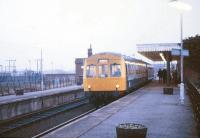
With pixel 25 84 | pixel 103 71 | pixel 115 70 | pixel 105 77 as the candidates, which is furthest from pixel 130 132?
pixel 25 84

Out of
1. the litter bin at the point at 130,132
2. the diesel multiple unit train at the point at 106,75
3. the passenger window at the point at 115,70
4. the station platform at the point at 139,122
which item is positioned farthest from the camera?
the passenger window at the point at 115,70

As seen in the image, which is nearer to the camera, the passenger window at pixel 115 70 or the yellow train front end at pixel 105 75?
the yellow train front end at pixel 105 75

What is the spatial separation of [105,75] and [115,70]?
705 millimetres

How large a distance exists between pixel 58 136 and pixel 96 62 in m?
12.1

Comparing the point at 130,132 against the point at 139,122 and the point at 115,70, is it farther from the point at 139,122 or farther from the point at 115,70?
the point at 115,70

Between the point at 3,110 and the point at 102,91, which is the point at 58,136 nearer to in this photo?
the point at 3,110

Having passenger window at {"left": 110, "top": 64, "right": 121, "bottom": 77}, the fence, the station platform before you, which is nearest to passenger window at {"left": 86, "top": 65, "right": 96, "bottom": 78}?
passenger window at {"left": 110, "top": 64, "right": 121, "bottom": 77}

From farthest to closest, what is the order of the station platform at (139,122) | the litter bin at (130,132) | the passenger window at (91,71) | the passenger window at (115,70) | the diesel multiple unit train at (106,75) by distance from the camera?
the passenger window at (91,71) → the passenger window at (115,70) → the diesel multiple unit train at (106,75) → the station platform at (139,122) → the litter bin at (130,132)

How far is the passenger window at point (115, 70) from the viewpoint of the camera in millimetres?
21062

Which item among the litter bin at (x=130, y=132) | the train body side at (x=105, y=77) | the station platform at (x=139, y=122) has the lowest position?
the station platform at (x=139, y=122)

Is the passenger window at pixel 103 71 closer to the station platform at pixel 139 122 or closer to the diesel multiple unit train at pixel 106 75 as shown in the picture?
the diesel multiple unit train at pixel 106 75

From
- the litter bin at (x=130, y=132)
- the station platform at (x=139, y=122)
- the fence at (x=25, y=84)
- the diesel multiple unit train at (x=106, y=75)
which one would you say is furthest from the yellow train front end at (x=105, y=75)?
the litter bin at (x=130, y=132)

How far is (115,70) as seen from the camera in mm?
21172

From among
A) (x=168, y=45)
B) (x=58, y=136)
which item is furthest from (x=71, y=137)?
(x=168, y=45)
